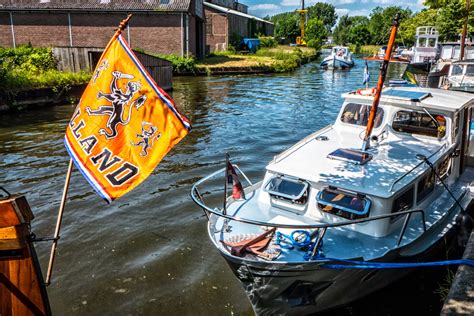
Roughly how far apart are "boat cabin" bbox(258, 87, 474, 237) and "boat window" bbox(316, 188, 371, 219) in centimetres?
2

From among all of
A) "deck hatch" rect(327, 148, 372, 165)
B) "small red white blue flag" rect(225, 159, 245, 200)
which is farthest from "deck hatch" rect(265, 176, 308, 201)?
"deck hatch" rect(327, 148, 372, 165)

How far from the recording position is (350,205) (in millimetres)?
7117

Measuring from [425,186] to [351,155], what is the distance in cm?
158

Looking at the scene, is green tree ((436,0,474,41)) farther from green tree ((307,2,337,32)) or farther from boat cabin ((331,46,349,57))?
green tree ((307,2,337,32))

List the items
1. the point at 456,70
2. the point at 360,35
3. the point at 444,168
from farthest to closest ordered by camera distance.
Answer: the point at 360,35 < the point at 456,70 < the point at 444,168

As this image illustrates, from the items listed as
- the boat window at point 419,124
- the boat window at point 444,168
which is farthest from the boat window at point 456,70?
the boat window at point 444,168

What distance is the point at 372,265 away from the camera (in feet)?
20.2

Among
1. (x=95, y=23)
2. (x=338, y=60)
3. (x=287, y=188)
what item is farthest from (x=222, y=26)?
(x=287, y=188)

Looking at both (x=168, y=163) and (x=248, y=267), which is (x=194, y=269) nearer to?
(x=248, y=267)

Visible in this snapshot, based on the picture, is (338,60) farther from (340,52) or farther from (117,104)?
(117,104)

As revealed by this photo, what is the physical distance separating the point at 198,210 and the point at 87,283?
3.80 meters

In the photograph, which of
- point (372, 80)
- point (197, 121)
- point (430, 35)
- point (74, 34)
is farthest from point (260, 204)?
point (430, 35)

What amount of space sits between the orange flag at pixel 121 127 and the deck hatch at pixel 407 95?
6.33 metres

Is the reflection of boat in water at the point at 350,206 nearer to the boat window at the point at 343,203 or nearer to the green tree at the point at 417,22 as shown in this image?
the boat window at the point at 343,203
